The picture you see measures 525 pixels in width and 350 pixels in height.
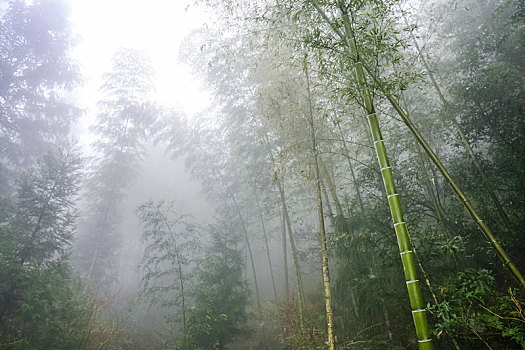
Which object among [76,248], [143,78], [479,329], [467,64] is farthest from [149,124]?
[479,329]

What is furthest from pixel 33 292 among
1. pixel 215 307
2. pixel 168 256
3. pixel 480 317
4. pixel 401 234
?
pixel 480 317

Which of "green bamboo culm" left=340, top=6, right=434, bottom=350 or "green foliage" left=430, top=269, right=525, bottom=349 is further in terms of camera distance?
"green foliage" left=430, top=269, right=525, bottom=349

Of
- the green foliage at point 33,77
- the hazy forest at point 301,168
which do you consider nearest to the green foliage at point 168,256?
the hazy forest at point 301,168

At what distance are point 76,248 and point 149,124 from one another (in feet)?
19.0

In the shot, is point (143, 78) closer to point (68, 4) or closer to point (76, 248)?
point (68, 4)

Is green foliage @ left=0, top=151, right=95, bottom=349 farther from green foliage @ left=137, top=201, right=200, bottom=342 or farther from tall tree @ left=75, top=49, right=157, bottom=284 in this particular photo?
tall tree @ left=75, top=49, right=157, bottom=284

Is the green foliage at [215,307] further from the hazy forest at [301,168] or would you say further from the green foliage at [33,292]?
the green foliage at [33,292]

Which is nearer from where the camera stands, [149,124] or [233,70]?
[233,70]

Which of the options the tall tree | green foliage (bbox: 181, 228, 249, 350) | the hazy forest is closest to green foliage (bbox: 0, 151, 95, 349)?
the hazy forest

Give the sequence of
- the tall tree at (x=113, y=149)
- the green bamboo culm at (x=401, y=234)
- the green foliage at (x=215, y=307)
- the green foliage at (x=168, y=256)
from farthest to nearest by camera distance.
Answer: the tall tree at (x=113, y=149) < the green foliage at (x=168, y=256) < the green foliage at (x=215, y=307) < the green bamboo culm at (x=401, y=234)

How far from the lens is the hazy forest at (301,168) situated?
2504 mm

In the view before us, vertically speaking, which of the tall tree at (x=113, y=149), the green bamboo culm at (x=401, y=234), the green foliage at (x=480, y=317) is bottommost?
the green foliage at (x=480, y=317)

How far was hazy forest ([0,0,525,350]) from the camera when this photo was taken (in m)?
2.50

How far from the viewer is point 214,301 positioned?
20.3 feet
